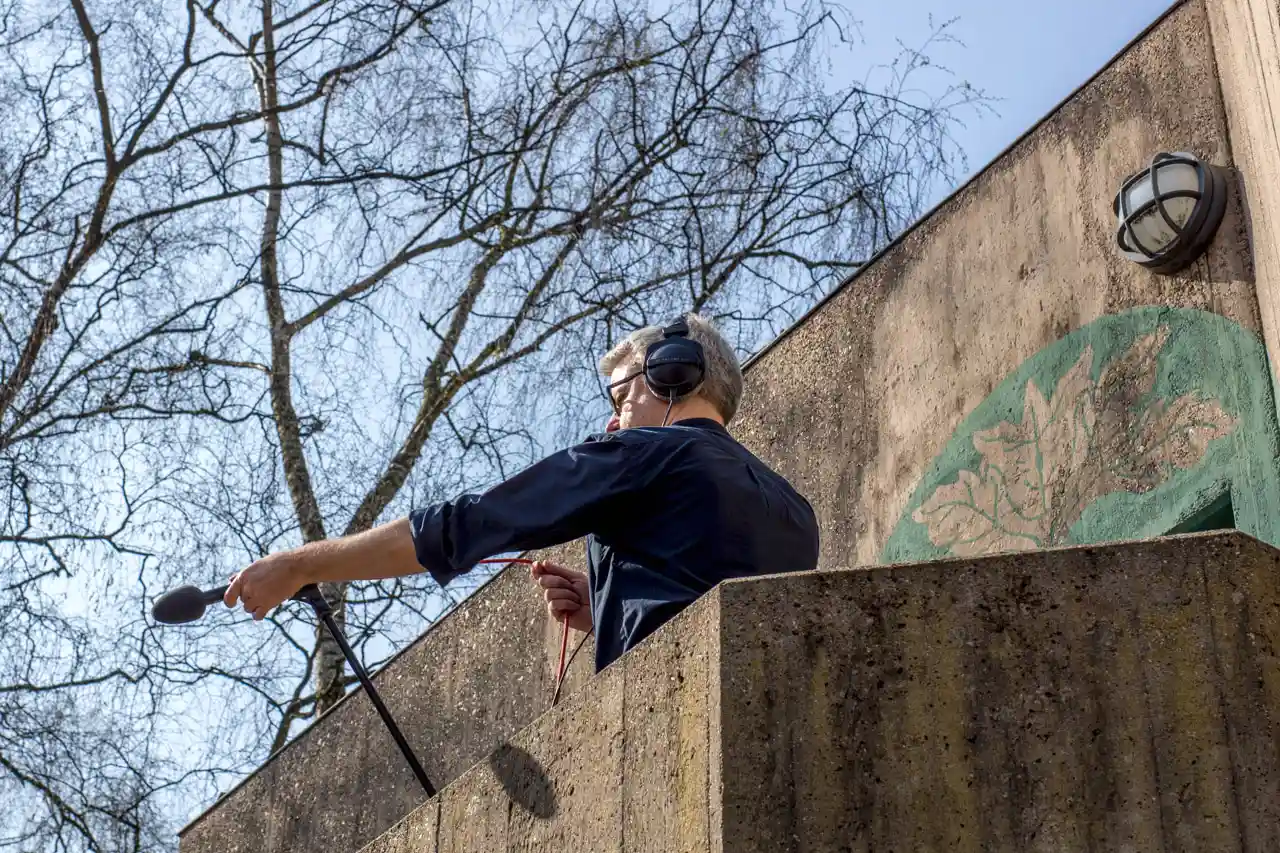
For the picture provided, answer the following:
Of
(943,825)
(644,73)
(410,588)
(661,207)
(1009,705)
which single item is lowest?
(943,825)

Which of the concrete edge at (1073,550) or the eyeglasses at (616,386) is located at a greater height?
the eyeglasses at (616,386)

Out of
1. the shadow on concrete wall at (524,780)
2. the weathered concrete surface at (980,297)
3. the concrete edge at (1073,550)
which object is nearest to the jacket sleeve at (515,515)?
the shadow on concrete wall at (524,780)

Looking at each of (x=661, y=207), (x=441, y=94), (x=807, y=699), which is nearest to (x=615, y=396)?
(x=807, y=699)

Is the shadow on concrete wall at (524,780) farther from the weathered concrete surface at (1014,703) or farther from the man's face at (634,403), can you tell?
the man's face at (634,403)

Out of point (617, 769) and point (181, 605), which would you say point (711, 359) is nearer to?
point (181, 605)

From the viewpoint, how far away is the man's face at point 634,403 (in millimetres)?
4195

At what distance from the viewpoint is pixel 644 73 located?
999 centimetres

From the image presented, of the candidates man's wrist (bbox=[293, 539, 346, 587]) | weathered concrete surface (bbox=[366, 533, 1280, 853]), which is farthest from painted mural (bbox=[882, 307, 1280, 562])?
man's wrist (bbox=[293, 539, 346, 587])

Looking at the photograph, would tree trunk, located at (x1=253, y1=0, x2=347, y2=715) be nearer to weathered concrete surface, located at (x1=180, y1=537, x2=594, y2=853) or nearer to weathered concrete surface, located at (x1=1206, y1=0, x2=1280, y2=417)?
weathered concrete surface, located at (x1=180, y1=537, x2=594, y2=853)

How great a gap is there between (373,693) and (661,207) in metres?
5.98

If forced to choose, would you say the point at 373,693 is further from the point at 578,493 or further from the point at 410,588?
the point at 410,588

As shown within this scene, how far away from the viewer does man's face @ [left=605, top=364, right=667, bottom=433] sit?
4195mm

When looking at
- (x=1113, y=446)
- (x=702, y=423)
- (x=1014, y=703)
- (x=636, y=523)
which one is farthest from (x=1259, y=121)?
A: (x=1014, y=703)

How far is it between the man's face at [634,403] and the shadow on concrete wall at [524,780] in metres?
1.07
